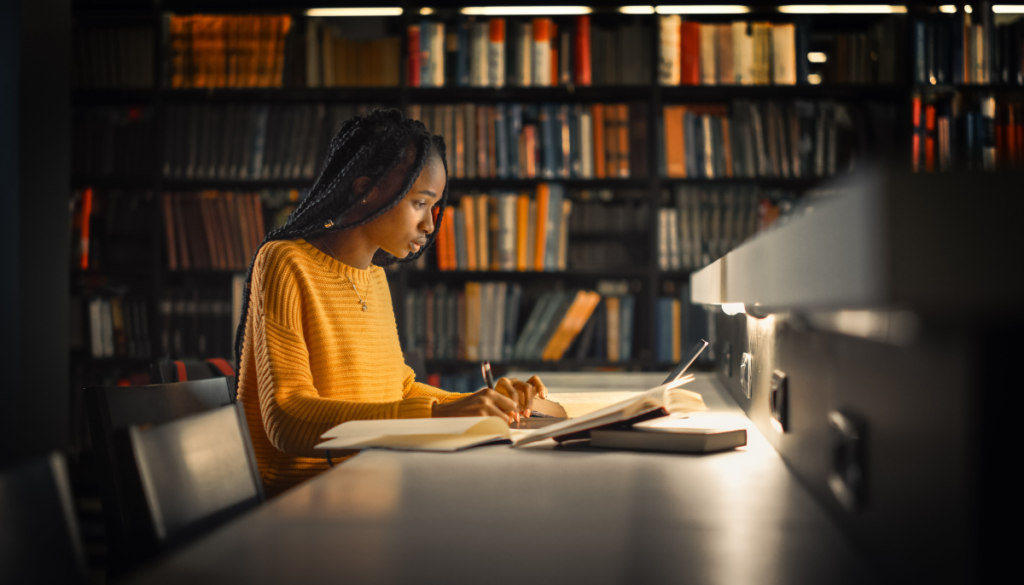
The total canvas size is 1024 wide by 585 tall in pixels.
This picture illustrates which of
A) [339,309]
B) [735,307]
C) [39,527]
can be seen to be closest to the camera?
[39,527]

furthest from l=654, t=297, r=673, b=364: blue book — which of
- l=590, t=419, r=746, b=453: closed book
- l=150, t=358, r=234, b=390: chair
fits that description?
l=590, t=419, r=746, b=453: closed book

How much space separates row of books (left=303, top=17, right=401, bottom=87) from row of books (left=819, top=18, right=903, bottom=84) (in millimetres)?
1573

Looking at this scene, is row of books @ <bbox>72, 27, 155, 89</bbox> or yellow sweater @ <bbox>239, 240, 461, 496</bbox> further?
row of books @ <bbox>72, 27, 155, 89</bbox>

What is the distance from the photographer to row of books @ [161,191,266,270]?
286cm

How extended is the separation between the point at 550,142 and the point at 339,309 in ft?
5.29

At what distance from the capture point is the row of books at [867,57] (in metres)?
2.69

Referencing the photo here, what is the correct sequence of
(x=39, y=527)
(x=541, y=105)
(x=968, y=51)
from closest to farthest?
(x=39, y=527), (x=968, y=51), (x=541, y=105)

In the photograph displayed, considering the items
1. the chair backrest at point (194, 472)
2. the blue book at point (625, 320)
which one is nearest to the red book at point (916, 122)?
the blue book at point (625, 320)

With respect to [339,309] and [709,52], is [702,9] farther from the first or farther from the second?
[339,309]

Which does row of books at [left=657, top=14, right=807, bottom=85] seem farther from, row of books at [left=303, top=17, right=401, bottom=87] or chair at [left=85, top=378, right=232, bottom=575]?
chair at [left=85, top=378, right=232, bottom=575]

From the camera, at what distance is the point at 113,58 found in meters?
2.91

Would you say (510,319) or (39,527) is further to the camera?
(510,319)

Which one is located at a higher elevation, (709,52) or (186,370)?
(709,52)

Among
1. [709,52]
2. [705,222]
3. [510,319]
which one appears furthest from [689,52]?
[510,319]
